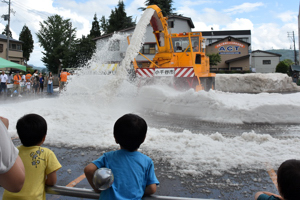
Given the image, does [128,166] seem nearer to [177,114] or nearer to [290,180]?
[290,180]

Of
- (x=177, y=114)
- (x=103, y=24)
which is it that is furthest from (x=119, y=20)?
(x=177, y=114)

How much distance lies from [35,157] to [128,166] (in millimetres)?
791

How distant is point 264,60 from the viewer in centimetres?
5241

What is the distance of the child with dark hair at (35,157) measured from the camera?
2.05 meters

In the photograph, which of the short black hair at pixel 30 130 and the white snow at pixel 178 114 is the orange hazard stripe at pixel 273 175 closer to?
the white snow at pixel 178 114

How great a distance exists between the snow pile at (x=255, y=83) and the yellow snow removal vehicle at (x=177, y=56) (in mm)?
14992

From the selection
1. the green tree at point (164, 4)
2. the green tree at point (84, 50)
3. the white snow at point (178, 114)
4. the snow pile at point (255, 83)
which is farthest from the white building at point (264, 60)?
the white snow at point (178, 114)

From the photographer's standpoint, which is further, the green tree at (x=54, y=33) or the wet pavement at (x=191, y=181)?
the green tree at (x=54, y=33)

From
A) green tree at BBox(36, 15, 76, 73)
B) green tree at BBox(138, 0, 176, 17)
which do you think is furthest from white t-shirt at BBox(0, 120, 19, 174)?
green tree at BBox(36, 15, 76, 73)

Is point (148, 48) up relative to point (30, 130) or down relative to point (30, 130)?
up

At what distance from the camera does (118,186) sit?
6.10 ft

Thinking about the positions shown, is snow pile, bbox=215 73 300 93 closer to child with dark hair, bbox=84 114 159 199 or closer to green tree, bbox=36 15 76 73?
child with dark hair, bbox=84 114 159 199

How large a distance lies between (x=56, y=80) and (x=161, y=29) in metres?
22.4

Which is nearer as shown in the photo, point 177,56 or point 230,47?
point 177,56
